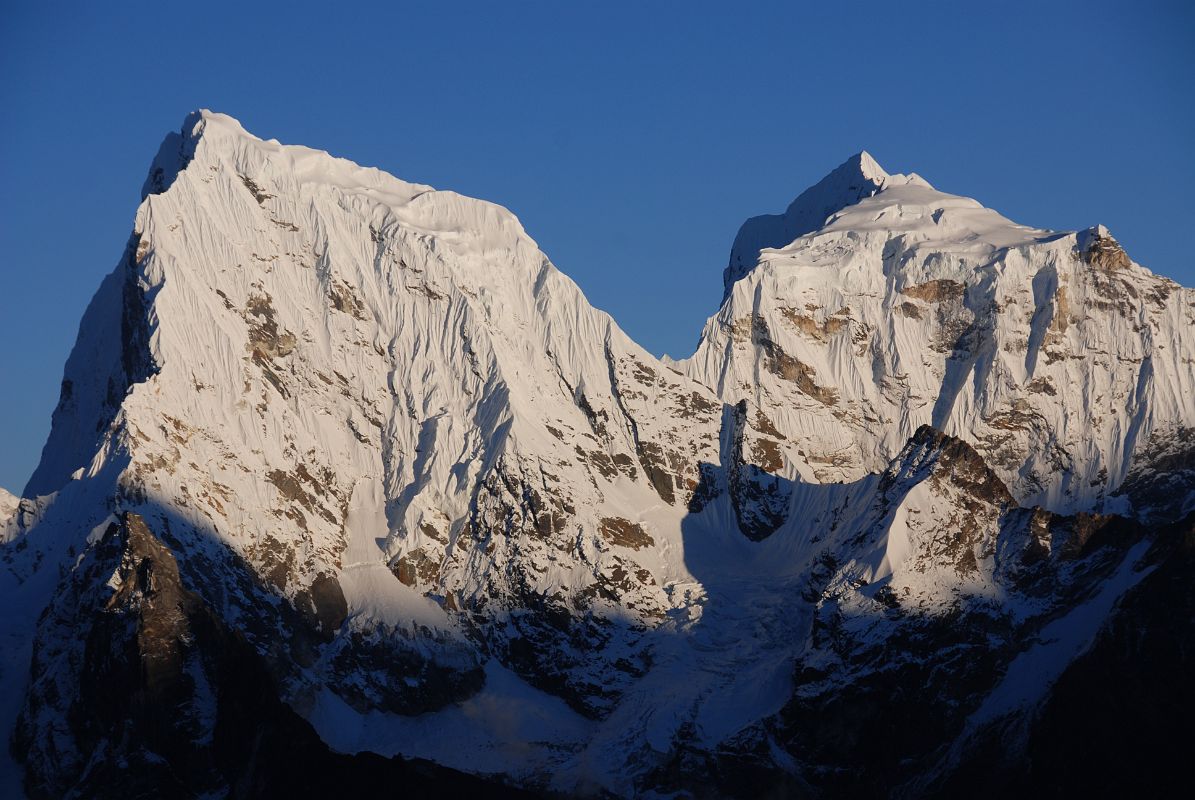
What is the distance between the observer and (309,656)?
195 metres

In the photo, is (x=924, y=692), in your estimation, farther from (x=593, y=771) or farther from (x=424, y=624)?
(x=424, y=624)

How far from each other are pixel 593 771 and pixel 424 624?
61.3 ft

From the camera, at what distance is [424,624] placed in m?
199

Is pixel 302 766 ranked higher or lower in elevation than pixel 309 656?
lower

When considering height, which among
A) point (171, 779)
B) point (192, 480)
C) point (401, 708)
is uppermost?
point (192, 480)

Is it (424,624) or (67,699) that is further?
(424,624)

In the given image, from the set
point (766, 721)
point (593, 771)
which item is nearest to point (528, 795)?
point (593, 771)

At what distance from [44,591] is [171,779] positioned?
2765 cm

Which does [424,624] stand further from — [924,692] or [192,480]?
[924,692]

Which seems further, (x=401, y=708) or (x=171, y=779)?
(x=401, y=708)

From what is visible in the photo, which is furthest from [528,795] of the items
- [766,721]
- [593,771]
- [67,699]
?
[67,699]

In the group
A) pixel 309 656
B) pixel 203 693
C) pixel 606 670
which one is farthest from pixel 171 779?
pixel 606 670

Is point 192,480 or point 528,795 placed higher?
point 192,480

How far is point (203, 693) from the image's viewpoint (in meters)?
182
